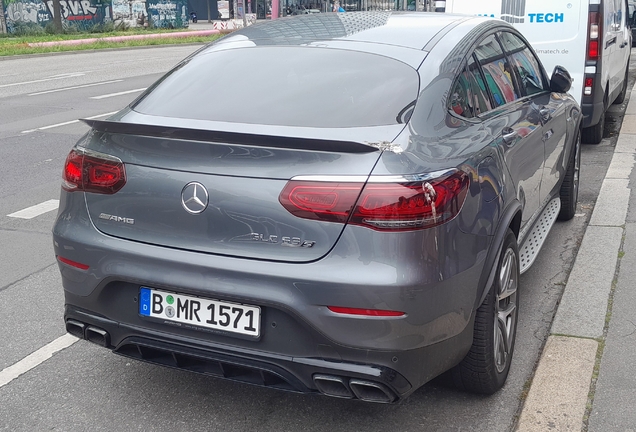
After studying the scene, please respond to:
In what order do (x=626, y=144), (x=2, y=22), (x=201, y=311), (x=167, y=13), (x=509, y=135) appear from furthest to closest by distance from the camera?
(x=167, y=13) < (x=2, y=22) < (x=626, y=144) < (x=509, y=135) < (x=201, y=311)

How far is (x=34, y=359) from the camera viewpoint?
13.0 ft

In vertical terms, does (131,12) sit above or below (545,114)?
above

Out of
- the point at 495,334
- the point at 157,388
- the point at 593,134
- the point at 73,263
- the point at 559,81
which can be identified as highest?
the point at 559,81

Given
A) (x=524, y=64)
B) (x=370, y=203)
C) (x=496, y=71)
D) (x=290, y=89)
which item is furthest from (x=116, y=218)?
(x=524, y=64)

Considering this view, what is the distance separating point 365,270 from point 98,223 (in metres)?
1.13

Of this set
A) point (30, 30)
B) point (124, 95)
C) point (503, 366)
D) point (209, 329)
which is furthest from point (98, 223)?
point (30, 30)

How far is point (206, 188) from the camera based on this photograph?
297 centimetres

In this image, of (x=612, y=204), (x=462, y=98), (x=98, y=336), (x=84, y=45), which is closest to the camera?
(x=98, y=336)

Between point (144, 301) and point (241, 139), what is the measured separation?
0.73 meters

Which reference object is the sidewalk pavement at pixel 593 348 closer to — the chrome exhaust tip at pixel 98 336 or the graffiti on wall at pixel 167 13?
the chrome exhaust tip at pixel 98 336

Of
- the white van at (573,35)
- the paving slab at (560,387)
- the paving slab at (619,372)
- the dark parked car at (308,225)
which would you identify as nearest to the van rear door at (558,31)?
the white van at (573,35)

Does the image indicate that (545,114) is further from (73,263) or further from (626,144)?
(626,144)

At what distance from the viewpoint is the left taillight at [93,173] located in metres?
3.16

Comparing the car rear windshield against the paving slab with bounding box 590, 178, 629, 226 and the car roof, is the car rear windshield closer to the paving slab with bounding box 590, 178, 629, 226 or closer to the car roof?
the car roof
